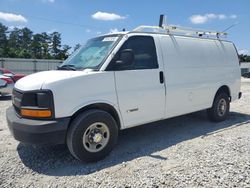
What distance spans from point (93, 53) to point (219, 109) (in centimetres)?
391

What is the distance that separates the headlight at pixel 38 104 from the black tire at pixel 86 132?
1.42ft

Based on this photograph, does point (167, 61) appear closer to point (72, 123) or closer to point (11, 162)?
point (72, 123)

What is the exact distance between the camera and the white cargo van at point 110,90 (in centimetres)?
382

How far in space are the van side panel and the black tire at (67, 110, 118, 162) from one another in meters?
1.51

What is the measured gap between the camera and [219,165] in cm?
397

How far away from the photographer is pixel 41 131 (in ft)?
12.2

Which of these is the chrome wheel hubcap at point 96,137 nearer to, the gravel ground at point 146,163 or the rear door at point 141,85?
the gravel ground at point 146,163

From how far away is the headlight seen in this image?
147 inches

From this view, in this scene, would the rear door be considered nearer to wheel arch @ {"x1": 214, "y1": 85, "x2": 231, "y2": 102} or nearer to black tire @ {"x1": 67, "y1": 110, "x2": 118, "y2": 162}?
black tire @ {"x1": 67, "y1": 110, "x2": 118, "y2": 162}

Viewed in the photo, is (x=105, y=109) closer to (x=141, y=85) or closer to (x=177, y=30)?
(x=141, y=85)

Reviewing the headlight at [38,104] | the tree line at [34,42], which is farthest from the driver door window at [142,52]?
the tree line at [34,42]

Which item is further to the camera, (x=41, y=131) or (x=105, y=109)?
(x=105, y=109)

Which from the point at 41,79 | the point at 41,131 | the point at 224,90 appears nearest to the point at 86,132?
the point at 41,131

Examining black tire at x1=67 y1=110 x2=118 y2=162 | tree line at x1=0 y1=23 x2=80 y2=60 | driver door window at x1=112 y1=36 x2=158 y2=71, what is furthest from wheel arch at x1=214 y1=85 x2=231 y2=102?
tree line at x1=0 y1=23 x2=80 y2=60
